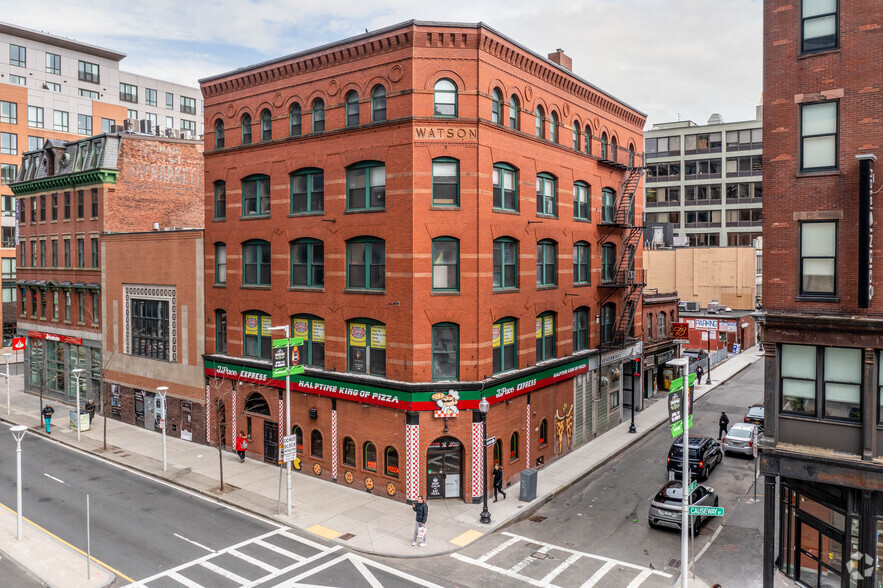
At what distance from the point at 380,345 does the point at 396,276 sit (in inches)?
125

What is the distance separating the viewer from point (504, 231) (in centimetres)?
2747

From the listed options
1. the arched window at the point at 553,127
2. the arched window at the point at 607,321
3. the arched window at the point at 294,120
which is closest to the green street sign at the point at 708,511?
the arched window at the point at 553,127

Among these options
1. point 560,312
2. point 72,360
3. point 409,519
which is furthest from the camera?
point 72,360

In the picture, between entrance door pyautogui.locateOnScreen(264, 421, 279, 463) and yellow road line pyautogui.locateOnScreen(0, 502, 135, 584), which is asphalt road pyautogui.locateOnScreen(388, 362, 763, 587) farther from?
entrance door pyautogui.locateOnScreen(264, 421, 279, 463)

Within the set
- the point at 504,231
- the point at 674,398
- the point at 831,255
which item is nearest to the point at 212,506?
the point at 504,231

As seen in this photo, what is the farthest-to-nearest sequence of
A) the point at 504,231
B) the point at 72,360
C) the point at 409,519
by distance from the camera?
1. the point at 72,360
2. the point at 504,231
3. the point at 409,519

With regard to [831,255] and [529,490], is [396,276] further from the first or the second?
[831,255]

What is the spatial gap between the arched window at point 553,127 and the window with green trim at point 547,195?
193 centimetres

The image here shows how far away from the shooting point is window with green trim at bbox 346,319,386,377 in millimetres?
26906

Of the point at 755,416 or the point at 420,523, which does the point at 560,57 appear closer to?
the point at 755,416

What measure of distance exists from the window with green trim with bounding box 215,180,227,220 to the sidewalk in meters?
12.6

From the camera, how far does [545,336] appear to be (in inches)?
1233

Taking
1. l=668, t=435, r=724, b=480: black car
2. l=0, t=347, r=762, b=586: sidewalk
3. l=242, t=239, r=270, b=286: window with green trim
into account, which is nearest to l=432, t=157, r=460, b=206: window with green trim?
l=242, t=239, r=270, b=286: window with green trim

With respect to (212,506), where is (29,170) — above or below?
above
